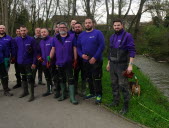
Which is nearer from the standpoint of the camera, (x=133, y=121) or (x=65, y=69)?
(x=133, y=121)

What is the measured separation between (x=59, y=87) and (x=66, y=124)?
2.06 m

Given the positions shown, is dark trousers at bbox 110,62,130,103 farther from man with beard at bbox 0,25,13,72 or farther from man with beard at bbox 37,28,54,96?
man with beard at bbox 0,25,13,72

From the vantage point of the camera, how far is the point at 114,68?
5.12m

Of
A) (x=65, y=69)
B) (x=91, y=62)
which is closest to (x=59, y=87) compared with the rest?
(x=65, y=69)

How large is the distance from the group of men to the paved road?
0.33m

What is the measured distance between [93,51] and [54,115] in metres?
1.91

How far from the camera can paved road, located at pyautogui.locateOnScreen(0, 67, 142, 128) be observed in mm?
4422

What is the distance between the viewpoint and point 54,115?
4.93m

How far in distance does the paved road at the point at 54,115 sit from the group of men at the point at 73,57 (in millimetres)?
335

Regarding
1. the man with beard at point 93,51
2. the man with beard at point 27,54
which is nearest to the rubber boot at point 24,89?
the man with beard at point 27,54

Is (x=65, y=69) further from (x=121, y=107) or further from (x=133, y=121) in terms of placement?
(x=133, y=121)

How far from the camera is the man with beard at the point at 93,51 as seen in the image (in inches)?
215

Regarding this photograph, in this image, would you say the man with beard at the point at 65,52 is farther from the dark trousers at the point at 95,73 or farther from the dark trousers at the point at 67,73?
the dark trousers at the point at 95,73

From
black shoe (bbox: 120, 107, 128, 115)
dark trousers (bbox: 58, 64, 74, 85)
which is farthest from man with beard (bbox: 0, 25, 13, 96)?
black shoe (bbox: 120, 107, 128, 115)
